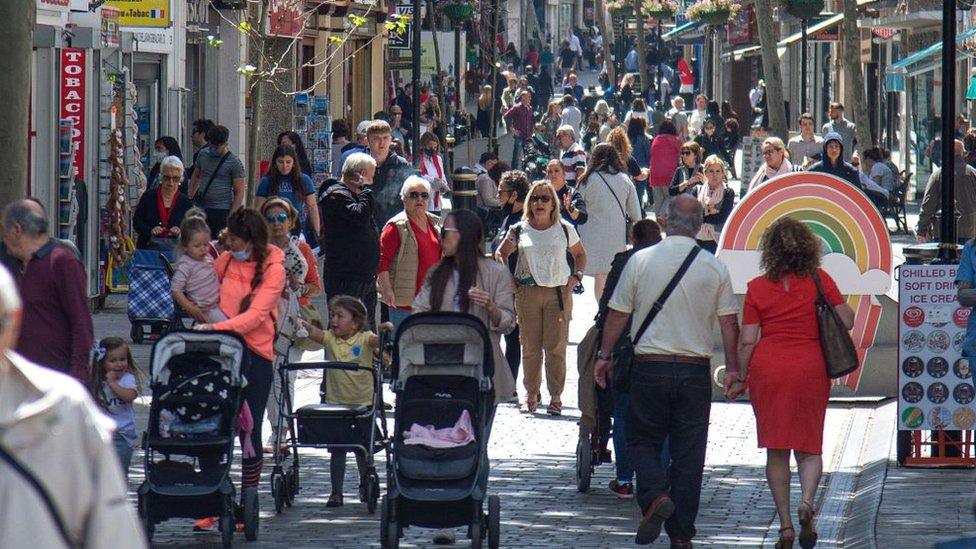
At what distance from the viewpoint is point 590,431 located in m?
10.6

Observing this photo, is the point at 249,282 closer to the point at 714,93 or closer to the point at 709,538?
the point at 709,538

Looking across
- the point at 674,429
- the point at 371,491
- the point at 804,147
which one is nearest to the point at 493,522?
the point at 674,429

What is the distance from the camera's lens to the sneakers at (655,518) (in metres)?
8.75

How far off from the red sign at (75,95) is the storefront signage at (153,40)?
417cm

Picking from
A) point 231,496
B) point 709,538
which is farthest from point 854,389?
point 231,496

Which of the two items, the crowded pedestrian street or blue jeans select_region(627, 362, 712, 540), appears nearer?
the crowded pedestrian street

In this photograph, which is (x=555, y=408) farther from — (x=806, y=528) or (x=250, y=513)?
(x=806, y=528)

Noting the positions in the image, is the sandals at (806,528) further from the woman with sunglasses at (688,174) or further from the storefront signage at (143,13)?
the storefront signage at (143,13)

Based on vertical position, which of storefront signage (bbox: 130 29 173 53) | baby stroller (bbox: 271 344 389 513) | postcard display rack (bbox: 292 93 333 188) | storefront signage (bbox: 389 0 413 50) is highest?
storefront signage (bbox: 389 0 413 50)

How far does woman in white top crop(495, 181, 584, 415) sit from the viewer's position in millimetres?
13297

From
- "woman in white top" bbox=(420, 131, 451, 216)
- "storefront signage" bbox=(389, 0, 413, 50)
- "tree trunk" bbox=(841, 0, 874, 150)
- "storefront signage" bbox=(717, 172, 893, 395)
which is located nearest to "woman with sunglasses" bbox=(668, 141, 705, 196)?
"woman in white top" bbox=(420, 131, 451, 216)

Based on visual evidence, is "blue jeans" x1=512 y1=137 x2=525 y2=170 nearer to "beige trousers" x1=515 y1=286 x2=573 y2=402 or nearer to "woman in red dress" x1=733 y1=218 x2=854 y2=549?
"beige trousers" x1=515 y1=286 x2=573 y2=402

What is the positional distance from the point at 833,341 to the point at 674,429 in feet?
2.67

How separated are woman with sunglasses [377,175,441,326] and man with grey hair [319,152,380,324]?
88cm
